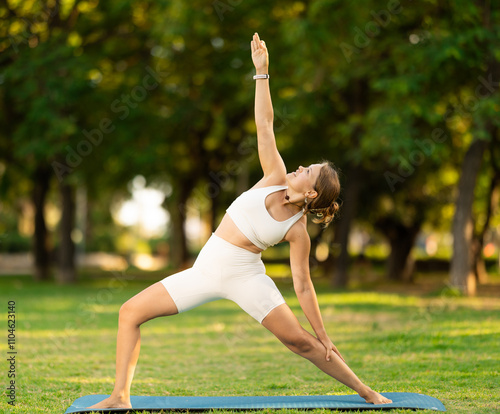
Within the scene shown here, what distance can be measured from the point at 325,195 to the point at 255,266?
2.49 ft

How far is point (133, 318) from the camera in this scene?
5070 mm

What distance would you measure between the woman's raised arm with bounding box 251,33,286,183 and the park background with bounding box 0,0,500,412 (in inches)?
97.4

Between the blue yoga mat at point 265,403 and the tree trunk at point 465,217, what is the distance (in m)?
11.7

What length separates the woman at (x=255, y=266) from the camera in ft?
16.7

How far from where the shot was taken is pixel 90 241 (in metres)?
44.9

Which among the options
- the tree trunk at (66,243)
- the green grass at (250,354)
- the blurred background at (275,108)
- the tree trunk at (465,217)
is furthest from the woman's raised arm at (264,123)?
the tree trunk at (66,243)

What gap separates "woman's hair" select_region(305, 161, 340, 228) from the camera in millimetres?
5078

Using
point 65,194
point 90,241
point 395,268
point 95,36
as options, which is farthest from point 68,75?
point 90,241

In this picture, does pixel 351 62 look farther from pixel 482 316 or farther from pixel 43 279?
pixel 43 279

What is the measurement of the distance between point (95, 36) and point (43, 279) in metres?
9.32

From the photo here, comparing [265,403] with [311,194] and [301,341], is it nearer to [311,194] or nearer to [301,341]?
[301,341]

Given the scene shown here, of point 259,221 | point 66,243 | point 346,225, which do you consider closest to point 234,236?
point 259,221

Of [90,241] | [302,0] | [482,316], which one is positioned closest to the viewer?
[482,316]

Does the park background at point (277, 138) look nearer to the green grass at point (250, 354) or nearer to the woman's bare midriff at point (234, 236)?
the green grass at point (250, 354)
